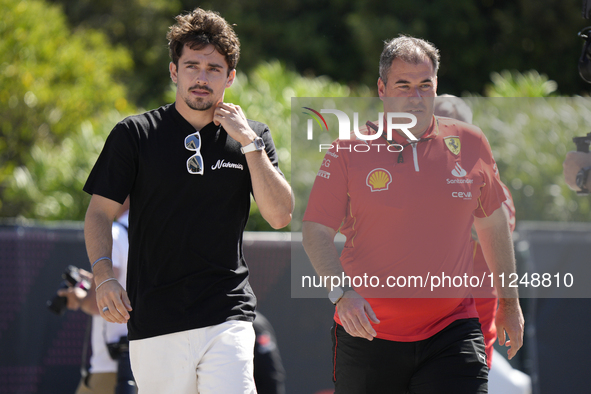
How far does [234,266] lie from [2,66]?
26.8 ft

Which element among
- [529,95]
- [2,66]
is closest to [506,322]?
[529,95]

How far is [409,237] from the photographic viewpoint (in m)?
3.25

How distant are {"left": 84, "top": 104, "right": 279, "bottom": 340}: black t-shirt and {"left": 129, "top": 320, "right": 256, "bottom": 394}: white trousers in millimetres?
45

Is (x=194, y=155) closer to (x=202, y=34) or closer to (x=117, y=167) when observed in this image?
(x=117, y=167)

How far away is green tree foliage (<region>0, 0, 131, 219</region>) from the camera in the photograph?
9375 mm

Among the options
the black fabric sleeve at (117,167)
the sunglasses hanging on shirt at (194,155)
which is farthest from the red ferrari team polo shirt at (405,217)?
the black fabric sleeve at (117,167)

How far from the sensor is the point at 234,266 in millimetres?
3156

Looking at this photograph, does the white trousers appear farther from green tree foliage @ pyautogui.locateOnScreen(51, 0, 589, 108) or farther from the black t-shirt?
green tree foliage @ pyautogui.locateOnScreen(51, 0, 589, 108)

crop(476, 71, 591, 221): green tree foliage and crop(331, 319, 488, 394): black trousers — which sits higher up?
crop(476, 71, 591, 221): green tree foliage

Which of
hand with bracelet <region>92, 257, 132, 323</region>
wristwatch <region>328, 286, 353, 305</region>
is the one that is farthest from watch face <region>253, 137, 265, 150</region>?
hand with bracelet <region>92, 257, 132, 323</region>

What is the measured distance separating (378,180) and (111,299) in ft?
4.34

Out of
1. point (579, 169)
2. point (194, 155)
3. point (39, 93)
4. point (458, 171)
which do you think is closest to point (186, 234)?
point (194, 155)

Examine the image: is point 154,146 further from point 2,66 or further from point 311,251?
point 2,66

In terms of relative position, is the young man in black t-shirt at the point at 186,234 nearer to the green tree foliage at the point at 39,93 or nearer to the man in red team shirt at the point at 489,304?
the man in red team shirt at the point at 489,304
